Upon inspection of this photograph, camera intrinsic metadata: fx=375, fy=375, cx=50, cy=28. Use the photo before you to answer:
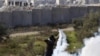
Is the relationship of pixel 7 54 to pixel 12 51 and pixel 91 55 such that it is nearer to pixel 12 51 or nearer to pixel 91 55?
pixel 12 51

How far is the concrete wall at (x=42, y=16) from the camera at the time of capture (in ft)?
51.9

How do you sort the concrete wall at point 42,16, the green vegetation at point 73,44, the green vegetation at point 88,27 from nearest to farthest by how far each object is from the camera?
the green vegetation at point 73,44 < the green vegetation at point 88,27 < the concrete wall at point 42,16

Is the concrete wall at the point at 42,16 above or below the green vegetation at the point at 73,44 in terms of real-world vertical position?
below

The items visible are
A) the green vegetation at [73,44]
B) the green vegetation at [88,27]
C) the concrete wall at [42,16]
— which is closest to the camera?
the green vegetation at [73,44]

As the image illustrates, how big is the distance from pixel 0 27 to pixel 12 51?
346 centimetres

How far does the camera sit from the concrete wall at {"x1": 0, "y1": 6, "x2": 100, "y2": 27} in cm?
1581

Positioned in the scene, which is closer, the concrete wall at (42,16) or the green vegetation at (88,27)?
the green vegetation at (88,27)

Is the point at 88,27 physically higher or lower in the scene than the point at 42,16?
higher

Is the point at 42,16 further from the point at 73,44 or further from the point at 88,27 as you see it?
the point at 73,44

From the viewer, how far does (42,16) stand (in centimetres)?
1702

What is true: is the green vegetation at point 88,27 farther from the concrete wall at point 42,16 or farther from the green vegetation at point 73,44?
the concrete wall at point 42,16

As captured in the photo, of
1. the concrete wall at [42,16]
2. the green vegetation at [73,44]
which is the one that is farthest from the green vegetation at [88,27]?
the concrete wall at [42,16]

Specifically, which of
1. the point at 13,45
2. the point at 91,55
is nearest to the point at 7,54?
the point at 13,45

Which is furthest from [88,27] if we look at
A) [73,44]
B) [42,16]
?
[42,16]
